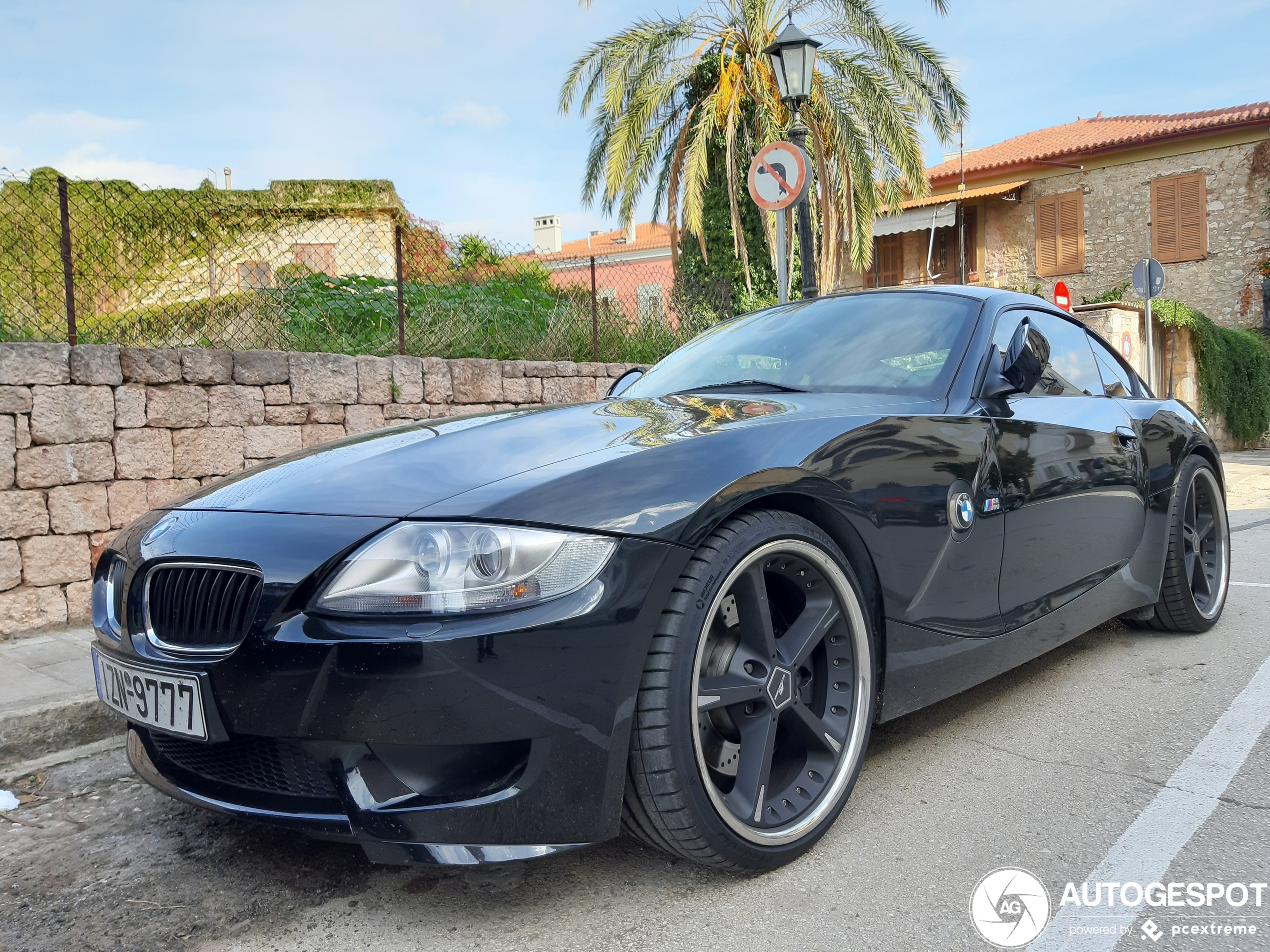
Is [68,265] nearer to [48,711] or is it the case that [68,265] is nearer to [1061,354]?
[48,711]

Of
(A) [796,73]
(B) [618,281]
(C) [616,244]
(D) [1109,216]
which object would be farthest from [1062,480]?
(C) [616,244]

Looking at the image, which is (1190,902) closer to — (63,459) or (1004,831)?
(1004,831)

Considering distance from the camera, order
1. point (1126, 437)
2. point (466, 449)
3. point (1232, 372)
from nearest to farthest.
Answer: point (466, 449), point (1126, 437), point (1232, 372)

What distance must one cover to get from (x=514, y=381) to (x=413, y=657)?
246 inches

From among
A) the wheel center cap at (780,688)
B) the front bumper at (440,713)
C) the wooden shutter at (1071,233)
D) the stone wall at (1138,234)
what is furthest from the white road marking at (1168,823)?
the wooden shutter at (1071,233)

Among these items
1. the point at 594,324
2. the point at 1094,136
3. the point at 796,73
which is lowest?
the point at 594,324

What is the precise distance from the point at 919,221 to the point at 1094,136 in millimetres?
5621

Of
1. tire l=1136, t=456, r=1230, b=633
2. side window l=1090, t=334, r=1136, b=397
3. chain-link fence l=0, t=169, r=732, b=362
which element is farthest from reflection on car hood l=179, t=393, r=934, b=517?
chain-link fence l=0, t=169, r=732, b=362

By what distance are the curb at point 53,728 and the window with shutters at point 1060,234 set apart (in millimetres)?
23996

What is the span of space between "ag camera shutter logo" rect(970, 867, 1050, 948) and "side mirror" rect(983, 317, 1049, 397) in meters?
1.34

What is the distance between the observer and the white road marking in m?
1.84

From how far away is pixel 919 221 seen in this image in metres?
23.0

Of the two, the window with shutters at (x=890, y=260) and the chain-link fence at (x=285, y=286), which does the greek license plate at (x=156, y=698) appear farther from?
the window with shutters at (x=890, y=260)

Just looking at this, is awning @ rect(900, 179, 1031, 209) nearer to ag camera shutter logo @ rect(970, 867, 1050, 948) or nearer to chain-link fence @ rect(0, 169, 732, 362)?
chain-link fence @ rect(0, 169, 732, 362)
